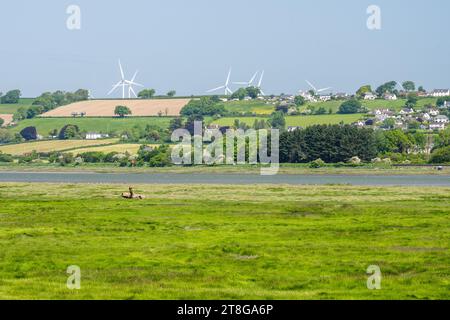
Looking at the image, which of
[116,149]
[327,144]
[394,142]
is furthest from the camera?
[116,149]

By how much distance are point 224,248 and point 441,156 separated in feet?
365

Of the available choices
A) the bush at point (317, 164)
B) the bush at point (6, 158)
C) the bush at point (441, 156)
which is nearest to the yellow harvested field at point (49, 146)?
the bush at point (6, 158)

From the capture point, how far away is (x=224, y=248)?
36.8 m

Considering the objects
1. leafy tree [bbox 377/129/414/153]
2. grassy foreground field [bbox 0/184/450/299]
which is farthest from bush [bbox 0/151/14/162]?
grassy foreground field [bbox 0/184/450/299]

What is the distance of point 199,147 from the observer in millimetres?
153000

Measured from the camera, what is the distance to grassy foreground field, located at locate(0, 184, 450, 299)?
28.8 m

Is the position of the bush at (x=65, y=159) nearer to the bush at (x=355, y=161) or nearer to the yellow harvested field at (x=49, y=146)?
the yellow harvested field at (x=49, y=146)

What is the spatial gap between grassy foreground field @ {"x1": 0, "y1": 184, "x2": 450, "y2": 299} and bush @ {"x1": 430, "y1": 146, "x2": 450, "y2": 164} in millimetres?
81646

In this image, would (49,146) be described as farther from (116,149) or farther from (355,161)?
(355,161)

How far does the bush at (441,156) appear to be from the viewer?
14312cm

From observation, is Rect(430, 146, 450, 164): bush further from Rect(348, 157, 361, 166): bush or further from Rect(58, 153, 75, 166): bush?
Rect(58, 153, 75, 166): bush

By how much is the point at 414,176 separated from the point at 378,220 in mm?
75000

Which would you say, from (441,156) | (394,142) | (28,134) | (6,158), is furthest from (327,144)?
(28,134)
